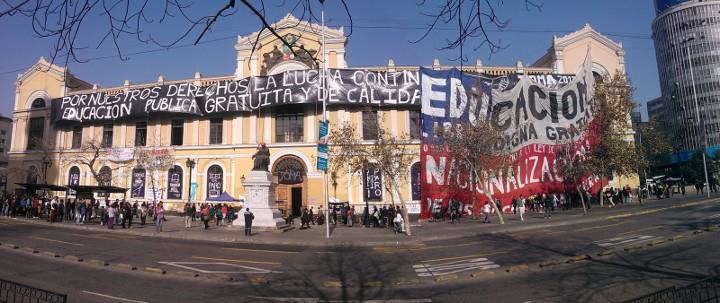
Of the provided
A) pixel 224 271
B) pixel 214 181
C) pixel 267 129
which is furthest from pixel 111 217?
pixel 224 271

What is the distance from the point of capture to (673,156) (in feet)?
271

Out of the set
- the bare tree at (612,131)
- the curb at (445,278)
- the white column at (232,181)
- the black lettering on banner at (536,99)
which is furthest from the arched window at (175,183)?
the bare tree at (612,131)

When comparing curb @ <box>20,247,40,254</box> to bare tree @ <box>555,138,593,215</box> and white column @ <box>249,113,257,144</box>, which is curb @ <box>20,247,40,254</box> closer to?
white column @ <box>249,113,257,144</box>

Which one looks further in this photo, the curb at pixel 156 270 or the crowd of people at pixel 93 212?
the crowd of people at pixel 93 212

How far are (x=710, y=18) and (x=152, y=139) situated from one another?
117 metres

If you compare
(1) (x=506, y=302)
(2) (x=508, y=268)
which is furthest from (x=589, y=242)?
(1) (x=506, y=302)

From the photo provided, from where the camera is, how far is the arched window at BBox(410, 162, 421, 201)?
104 feet

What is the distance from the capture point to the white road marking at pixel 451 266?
10.2 metres

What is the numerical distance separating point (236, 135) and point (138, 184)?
11.0 metres

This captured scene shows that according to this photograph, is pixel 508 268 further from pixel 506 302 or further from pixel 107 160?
pixel 107 160

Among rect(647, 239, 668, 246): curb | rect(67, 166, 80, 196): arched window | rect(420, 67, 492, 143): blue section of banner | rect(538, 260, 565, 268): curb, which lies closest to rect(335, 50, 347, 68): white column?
rect(420, 67, 492, 143): blue section of banner

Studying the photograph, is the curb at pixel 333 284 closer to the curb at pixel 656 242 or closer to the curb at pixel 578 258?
the curb at pixel 578 258

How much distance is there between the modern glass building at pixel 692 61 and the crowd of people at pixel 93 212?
101368 mm

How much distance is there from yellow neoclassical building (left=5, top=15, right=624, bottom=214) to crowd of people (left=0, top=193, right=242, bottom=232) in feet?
13.5
